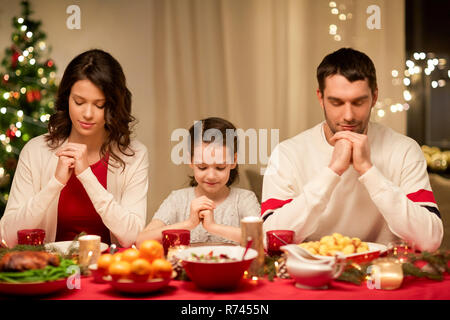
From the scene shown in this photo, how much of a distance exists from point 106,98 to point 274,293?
4.21ft

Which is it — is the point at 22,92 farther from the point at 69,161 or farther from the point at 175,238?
the point at 175,238

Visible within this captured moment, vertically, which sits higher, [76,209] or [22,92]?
[22,92]

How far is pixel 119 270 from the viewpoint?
4.62ft

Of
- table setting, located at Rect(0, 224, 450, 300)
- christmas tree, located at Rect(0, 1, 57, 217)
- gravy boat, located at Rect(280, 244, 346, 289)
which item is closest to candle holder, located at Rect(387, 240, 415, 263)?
table setting, located at Rect(0, 224, 450, 300)

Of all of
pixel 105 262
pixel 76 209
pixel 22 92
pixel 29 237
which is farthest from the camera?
pixel 22 92

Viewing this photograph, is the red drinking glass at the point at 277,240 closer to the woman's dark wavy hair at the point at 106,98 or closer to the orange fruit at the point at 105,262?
the orange fruit at the point at 105,262

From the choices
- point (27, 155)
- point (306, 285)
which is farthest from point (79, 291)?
point (27, 155)

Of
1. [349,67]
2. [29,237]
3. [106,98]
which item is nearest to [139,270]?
[29,237]

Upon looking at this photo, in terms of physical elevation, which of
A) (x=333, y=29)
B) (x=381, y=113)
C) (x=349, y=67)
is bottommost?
(x=381, y=113)

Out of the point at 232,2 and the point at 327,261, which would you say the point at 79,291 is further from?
the point at 232,2

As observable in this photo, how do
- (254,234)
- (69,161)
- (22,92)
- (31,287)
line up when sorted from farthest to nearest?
(22,92) < (69,161) < (254,234) < (31,287)

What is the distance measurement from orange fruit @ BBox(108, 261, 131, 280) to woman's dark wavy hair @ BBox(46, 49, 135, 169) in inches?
42.9

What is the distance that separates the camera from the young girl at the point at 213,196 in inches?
99.0
